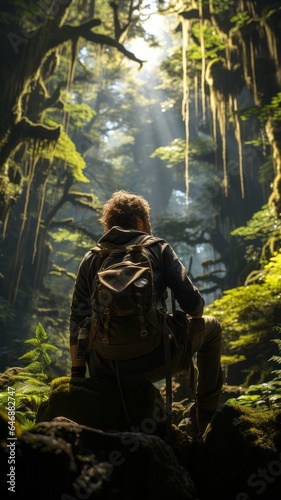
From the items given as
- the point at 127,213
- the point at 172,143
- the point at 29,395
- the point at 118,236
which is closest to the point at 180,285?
the point at 118,236

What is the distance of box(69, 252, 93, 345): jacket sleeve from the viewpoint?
2898mm

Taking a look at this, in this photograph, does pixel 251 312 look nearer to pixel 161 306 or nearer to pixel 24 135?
pixel 161 306

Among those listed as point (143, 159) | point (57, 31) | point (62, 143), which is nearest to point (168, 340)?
point (57, 31)

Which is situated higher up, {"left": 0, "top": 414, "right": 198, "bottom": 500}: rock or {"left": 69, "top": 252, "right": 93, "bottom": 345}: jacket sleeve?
{"left": 69, "top": 252, "right": 93, "bottom": 345}: jacket sleeve

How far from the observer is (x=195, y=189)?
4544 centimetres

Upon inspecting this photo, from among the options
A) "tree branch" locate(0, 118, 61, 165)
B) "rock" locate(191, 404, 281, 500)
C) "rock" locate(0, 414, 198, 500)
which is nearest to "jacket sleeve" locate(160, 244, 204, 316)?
"rock" locate(191, 404, 281, 500)

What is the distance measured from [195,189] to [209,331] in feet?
143

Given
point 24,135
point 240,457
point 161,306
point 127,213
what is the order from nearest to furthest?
point 240,457 → point 161,306 → point 127,213 → point 24,135

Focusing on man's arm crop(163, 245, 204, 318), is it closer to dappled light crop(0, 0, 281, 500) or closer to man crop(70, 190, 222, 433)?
man crop(70, 190, 222, 433)

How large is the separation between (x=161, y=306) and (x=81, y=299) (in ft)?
2.22

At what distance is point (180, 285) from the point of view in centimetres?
272

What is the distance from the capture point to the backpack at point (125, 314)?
2.32m

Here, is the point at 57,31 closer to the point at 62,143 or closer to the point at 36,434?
the point at 62,143

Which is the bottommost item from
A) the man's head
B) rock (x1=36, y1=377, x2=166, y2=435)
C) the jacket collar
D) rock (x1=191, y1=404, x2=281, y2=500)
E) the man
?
rock (x1=191, y1=404, x2=281, y2=500)
